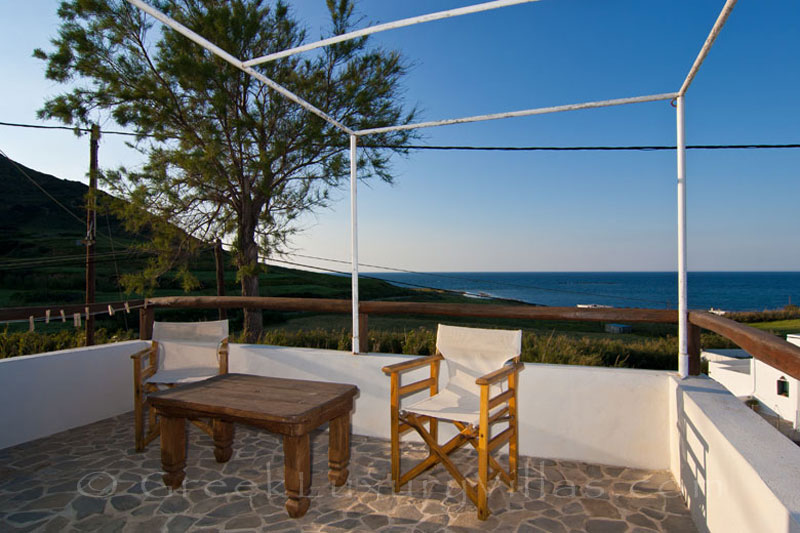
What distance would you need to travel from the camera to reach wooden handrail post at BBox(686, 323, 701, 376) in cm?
286

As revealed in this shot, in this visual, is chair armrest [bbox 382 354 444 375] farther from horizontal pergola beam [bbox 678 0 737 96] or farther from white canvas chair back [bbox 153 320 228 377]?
horizontal pergola beam [bbox 678 0 737 96]

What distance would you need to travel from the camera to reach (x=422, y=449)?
3252 millimetres

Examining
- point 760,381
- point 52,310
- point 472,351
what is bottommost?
point 760,381

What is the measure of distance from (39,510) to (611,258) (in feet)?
81.9

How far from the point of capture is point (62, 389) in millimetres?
3568

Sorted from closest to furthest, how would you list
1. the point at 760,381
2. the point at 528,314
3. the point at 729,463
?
1. the point at 729,463
2. the point at 528,314
3. the point at 760,381

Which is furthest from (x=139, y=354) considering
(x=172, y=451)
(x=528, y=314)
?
(x=528, y=314)

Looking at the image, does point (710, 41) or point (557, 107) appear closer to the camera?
point (710, 41)

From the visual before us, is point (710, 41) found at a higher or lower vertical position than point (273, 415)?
higher

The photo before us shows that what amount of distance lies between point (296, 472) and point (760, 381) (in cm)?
765

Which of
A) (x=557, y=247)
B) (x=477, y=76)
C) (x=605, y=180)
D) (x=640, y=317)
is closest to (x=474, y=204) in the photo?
(x=557, y=247)

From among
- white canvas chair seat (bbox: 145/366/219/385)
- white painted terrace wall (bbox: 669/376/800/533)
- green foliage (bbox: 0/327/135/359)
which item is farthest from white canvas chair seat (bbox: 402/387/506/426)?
green foliage (bbox: 0/327/135/359)

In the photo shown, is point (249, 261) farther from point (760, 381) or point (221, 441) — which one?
point (760, 381)

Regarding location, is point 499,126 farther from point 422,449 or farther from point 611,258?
point 422,449
